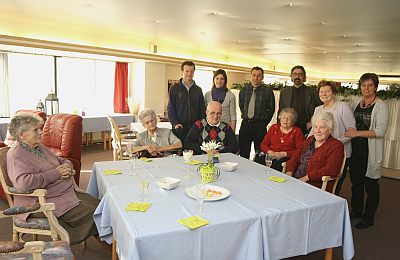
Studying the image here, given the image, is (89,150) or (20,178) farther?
(89,150)

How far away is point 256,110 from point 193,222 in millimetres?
2578

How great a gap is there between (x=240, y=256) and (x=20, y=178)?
154 centimetres

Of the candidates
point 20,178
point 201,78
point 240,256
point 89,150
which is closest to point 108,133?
point 89,150

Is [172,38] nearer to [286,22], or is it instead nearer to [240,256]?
[286,22]

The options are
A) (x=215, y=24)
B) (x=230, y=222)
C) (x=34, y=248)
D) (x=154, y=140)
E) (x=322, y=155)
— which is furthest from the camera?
(x=215, y=24)

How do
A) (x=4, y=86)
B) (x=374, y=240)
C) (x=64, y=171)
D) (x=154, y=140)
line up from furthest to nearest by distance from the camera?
(x=4, y=86) → (x=154, y=140) → (x=374, y=240) → (x=64, y=171)

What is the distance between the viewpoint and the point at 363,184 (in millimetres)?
3340

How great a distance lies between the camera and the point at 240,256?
156 cm

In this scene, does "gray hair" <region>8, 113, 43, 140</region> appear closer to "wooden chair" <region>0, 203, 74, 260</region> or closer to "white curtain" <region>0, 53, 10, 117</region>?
"wooden chair" <region>0, 203, 74, 260</region>

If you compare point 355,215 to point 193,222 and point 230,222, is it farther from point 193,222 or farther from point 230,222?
point 193,222

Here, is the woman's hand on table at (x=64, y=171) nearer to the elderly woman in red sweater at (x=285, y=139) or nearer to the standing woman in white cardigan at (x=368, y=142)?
the elderly woman in red sweater at (x=285, y=139)

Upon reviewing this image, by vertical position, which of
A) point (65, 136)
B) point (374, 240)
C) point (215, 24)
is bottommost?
point (374, 240)

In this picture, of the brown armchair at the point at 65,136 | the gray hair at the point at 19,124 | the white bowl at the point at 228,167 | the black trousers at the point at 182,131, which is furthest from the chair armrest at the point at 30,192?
the black trousers at the point at 182,131

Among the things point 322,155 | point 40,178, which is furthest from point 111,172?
point 322,155
